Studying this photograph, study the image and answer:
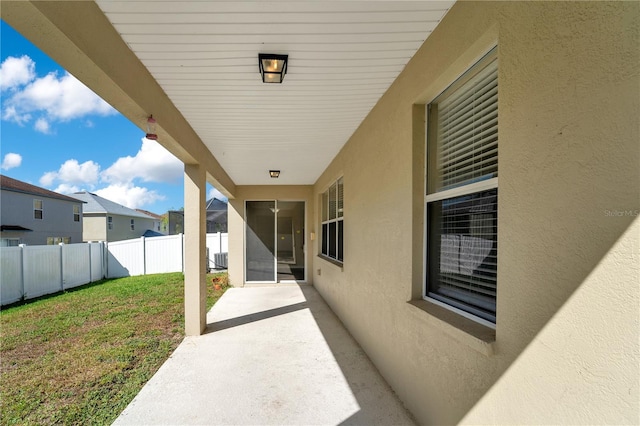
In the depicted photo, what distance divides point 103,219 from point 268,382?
2104cm

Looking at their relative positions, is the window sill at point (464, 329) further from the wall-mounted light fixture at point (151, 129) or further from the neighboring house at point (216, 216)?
the neighboring house at point (216, 216)

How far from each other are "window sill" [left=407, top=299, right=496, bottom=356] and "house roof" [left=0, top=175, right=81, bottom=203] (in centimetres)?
1828

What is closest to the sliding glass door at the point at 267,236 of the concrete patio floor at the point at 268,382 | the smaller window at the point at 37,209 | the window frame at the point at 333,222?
the window frame at the point at 333,222

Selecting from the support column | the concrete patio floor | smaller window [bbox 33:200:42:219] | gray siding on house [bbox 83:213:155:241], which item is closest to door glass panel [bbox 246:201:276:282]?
the concrete patio floor

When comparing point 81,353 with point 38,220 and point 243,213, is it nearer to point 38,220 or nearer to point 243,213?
point 243,213

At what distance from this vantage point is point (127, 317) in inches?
189

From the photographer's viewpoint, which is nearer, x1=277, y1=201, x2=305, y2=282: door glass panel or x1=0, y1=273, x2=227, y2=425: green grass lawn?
x1=0, y1=273, x2=227, y2=425: green grass lawn

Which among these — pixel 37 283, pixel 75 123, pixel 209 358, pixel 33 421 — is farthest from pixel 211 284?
pixel 75 123

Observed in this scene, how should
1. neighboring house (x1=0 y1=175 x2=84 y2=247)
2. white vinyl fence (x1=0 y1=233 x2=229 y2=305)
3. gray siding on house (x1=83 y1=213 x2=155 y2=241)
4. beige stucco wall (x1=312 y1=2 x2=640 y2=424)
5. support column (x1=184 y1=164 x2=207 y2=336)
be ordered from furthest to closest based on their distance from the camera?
1. gray siding on house (x1=83 y1=213 x2=155 y2=241)
2. neighboring house (x1=0 y1=175 x2=84 y2=247)
3. white vinyl fence (x1=0 y1=233 x2=229 y2=305)
4. support column (x1=184 y1=164 x2=207 y2=336)
5. beige stucco wall (x1=312 y1=2 x2=640 y2=424)

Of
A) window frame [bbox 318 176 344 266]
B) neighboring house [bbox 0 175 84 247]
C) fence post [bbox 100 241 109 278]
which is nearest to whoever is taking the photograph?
window frame [bbox 318 176 344 266]

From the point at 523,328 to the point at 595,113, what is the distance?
0.87 m

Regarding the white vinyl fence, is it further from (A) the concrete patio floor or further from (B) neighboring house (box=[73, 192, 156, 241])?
(B) neighboring house (box=[73, 192, 156, 241])

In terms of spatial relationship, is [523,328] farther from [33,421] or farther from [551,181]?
[33,421]

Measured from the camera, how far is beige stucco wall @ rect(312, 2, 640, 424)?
0.85m
